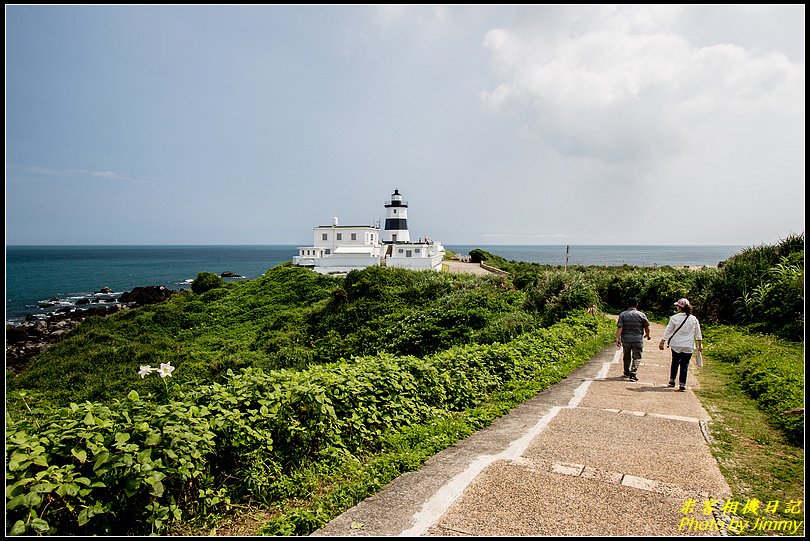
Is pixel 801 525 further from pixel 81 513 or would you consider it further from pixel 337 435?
pixel 81 513

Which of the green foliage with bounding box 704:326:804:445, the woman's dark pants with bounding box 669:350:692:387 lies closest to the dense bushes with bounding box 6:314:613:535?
the woman's dark pants with bounding box 669:350:692:387

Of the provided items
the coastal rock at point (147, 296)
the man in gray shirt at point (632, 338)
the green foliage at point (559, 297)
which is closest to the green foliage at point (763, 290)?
the green foliage at point (559, 297)

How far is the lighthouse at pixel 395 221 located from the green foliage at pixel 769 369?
4446cm

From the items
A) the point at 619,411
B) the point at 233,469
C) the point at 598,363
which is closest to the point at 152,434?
the point at 233,469

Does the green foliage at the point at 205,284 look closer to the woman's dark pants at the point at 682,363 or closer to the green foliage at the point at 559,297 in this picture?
the green foliage at the point at 559,297

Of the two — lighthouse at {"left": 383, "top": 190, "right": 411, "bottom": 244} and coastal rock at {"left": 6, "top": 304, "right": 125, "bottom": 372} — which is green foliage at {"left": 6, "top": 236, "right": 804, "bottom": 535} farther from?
lighthouse at {"left": 383, "top": 190, "right": 411, "bottom": 244}

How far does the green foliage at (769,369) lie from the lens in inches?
245

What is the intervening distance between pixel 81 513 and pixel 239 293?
3093cm

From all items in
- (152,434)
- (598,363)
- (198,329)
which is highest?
(152,434)

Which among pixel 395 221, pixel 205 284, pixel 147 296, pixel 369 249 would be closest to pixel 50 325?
pixel 147 296

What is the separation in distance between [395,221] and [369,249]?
13583mm

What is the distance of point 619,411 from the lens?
6641mm

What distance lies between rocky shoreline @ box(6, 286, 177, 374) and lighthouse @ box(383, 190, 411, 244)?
968 inches

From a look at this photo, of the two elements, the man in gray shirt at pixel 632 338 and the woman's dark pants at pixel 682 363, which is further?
the man in gray shirt at pixel 632 338
